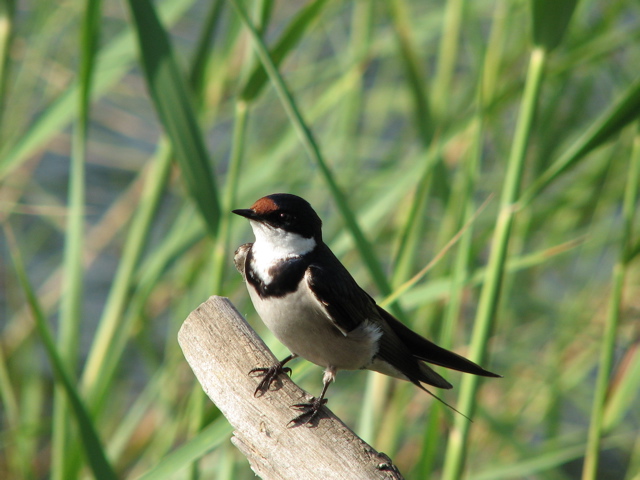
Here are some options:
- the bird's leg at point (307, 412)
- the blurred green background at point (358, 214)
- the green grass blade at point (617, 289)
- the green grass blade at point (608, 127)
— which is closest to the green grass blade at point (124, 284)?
the blurred green background at point (358, 214)

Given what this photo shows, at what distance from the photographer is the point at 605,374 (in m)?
1.74

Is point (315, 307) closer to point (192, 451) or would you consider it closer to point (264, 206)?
point (264, 206)

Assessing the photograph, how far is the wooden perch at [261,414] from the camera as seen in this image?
1.16 m

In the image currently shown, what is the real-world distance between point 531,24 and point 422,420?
7.34ft

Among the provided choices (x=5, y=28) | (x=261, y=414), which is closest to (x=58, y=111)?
(x=5, y=28)

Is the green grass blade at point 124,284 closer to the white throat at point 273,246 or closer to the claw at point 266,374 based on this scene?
the white throat at point 273,246

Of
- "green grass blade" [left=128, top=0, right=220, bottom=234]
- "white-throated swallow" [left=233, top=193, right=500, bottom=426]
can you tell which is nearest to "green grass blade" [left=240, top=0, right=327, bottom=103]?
"green grass blade" [left=128, top=0, right=220, bottom=234]

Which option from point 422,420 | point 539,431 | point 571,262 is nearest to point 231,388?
point 422,420

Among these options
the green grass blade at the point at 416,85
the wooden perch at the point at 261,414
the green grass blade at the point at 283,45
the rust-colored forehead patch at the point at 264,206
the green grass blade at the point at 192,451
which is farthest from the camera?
the green grass blade at the point at 416,85

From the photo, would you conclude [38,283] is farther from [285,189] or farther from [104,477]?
[104,477]

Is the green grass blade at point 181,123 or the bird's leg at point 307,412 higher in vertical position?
the green grass blade at point 181,123

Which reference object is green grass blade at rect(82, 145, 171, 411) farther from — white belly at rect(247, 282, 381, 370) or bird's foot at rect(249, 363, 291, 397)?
bird's foot at rect(249, 363, 291, 397)

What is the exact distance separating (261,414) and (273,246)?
51 centimetres

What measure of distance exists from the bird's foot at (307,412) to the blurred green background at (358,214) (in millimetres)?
142
